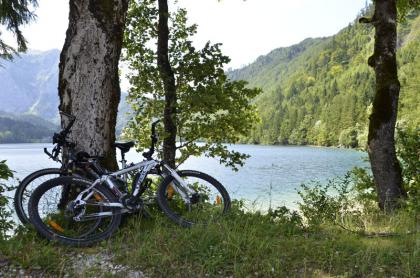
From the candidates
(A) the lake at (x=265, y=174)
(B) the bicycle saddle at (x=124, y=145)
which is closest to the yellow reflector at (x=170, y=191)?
(B) the bicycle saddle at (x=124, y=145)

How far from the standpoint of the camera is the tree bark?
8.28 m

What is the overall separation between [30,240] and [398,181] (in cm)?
704

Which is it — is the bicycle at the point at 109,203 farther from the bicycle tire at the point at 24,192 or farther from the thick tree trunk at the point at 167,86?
the thick tree trunk at the point at 167,86

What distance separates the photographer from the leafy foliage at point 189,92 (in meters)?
11.6

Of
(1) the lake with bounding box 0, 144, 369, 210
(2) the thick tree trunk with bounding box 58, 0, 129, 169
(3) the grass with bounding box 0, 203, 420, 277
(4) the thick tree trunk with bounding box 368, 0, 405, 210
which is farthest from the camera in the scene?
(1) the lake with bounding box 0, 144, 369, 210

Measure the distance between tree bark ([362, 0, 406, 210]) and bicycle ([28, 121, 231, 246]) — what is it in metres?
4.07

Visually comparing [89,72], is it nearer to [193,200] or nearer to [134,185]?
[134,185]

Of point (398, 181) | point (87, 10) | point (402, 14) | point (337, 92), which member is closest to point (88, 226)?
point (87, 10)

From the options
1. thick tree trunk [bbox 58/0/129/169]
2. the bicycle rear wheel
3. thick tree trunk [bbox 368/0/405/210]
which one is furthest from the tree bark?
the bicycle rear wheel

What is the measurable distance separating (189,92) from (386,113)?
5.50 m

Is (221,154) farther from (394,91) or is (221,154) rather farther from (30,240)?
(30,240)

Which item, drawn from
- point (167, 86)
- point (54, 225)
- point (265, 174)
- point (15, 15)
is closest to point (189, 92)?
point (167, 86)

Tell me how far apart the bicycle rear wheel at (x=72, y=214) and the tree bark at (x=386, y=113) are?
5.68 m

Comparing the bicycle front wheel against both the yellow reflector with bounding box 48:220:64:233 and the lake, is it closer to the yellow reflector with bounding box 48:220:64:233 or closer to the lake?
the lake
